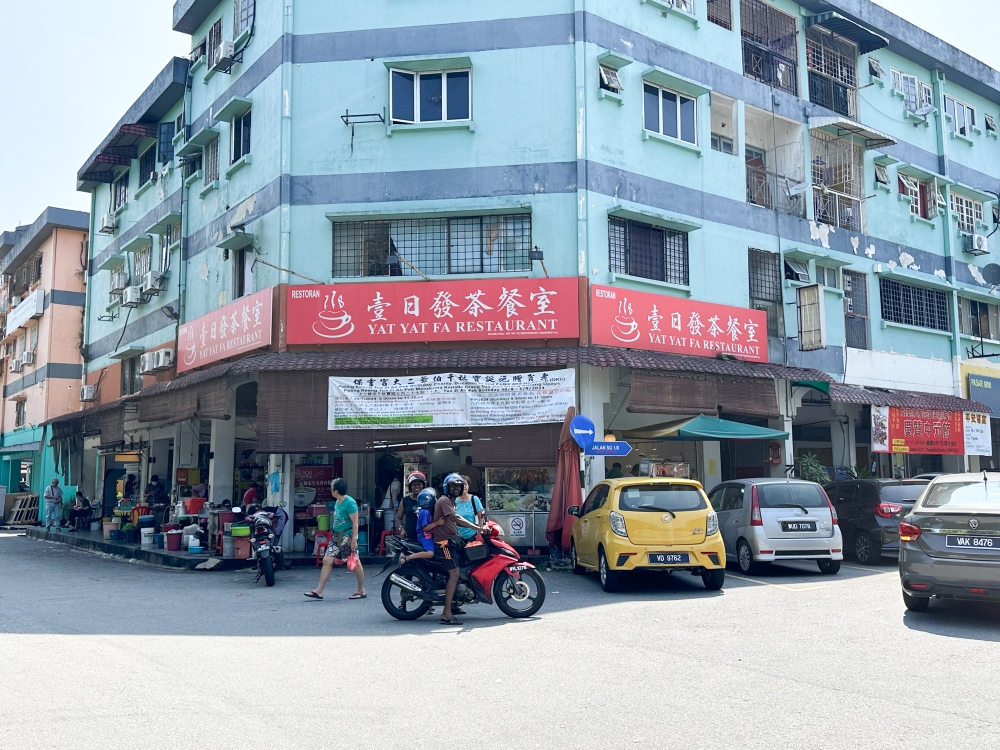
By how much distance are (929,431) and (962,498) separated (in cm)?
1317

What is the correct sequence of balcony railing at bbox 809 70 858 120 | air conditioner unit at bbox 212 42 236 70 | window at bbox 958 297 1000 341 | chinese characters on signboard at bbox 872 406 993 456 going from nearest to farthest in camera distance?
air conditioner unit at bbox 212 42 236 70
chinese characters on signboard at bbox 872 406 993 456
balcony railing at bbox 809 70 858 120
window at bbox 958 297 1000 341

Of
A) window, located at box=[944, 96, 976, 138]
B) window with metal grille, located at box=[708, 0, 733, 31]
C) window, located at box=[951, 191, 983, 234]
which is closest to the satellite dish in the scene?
window, located at box=[951, 191, 983, 234]

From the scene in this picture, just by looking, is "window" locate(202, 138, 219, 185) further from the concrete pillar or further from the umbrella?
the umbrella

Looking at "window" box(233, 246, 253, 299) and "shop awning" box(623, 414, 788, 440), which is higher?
"window" box(233, 246, 253, 299)

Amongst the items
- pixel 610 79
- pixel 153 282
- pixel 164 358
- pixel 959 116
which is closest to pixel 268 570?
pixel 164 358

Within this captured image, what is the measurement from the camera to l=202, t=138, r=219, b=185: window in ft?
71.8

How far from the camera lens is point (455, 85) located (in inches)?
728

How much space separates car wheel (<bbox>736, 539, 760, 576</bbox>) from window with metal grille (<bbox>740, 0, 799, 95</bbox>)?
11849 mm

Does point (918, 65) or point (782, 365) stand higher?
point (918, 65)

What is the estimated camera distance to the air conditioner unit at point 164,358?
72.7ft

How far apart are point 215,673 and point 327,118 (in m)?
13.5

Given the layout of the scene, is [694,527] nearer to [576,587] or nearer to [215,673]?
[576,587]

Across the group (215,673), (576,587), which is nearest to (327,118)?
(576,587)

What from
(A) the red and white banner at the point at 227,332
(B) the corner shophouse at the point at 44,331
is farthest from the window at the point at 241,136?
(B) the corner shophouse at the point at 44,331
